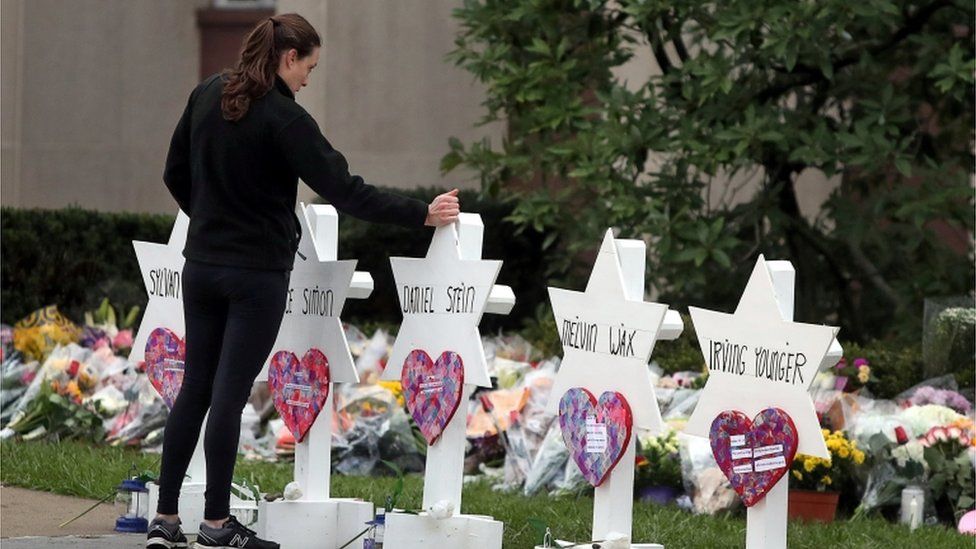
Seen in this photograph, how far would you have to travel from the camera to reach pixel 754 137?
28.8 feet

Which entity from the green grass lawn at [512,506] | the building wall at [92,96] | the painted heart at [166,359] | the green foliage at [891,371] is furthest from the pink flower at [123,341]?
the building wall at [92,96]

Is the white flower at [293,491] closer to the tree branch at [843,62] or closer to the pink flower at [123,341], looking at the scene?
the pink flower at [123,341]

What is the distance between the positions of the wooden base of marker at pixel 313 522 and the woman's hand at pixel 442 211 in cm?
99

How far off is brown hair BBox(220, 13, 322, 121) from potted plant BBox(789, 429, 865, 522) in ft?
8.63

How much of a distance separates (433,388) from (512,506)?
1270 millimetres

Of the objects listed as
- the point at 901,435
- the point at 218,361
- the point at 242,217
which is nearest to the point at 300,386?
the point at 218,361

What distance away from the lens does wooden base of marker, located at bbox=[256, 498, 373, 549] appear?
530 centimetres

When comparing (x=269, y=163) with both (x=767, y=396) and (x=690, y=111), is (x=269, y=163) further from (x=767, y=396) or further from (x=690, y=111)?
(x=690, y=111)

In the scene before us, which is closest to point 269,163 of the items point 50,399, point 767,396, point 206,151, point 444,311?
point 206,151

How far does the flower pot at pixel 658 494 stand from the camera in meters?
6.69

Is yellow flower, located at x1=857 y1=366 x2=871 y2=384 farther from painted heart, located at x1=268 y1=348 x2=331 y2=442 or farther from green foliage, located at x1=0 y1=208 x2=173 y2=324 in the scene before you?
green foliage, located at x1=0 y1=208 x2=173 y2=324

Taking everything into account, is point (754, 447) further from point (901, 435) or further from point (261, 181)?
point (901, 435)

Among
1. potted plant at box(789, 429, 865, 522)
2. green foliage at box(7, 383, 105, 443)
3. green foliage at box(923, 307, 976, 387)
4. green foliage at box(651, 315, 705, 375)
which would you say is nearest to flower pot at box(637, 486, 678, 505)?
potted plant at box(789, 429, 865, 522)

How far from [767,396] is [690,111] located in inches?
198
